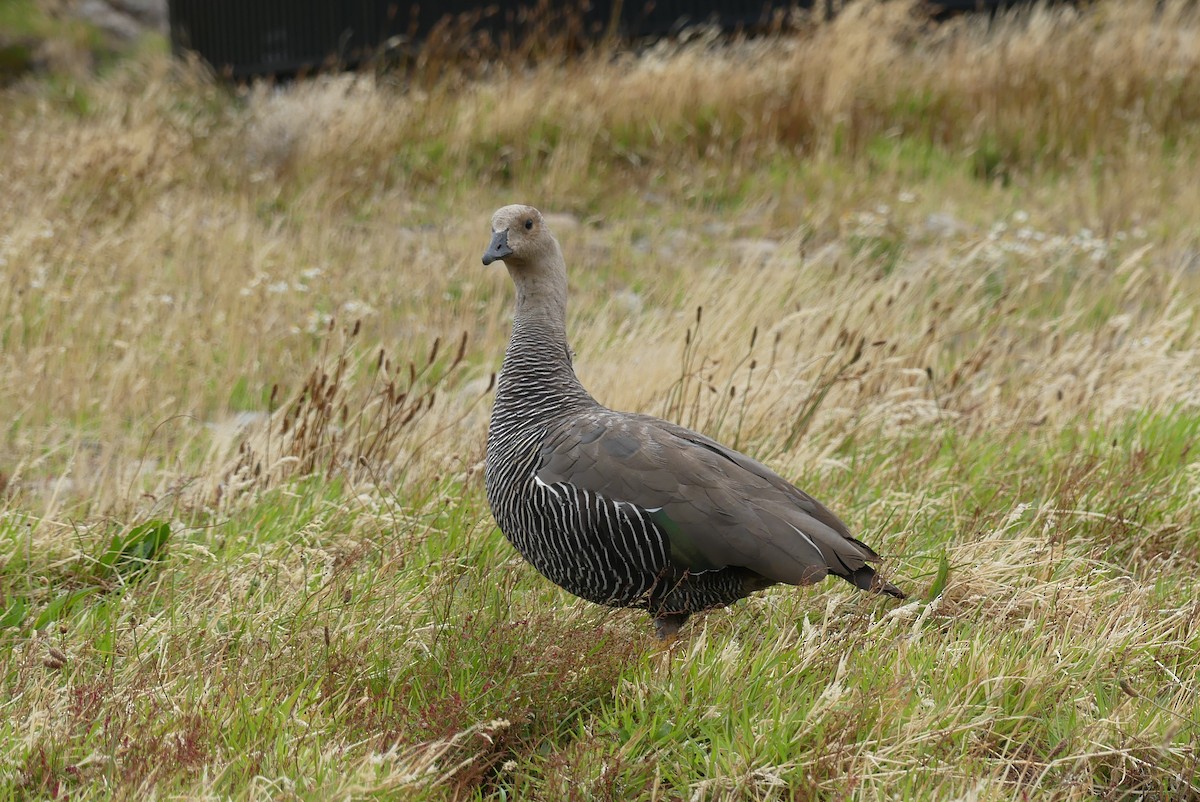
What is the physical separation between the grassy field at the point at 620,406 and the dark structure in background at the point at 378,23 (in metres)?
1.37

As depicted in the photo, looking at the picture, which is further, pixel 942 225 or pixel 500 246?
pixel 942 225

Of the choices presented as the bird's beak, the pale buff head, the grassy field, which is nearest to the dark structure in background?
the grassy field

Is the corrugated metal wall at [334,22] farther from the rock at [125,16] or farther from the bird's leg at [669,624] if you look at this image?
the bird's leg at [669,624]

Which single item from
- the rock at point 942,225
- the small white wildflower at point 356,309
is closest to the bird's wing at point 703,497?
the small white wildflower at point 356,309

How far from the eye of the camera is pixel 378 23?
14.5 meters

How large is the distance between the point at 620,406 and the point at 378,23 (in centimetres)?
1008

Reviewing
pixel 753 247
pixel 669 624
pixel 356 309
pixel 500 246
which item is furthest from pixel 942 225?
pixel 669 624

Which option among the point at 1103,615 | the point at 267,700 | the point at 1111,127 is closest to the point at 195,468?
the point at 267,700

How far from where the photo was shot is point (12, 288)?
22.3 ft

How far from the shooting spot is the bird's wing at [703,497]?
3.67 m

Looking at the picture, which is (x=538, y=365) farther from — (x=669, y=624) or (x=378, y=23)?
(x=378, y=23)

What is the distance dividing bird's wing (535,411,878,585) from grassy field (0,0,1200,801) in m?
0.26

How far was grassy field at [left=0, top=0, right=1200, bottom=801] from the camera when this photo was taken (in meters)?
3.43

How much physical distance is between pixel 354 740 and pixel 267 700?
245mm
